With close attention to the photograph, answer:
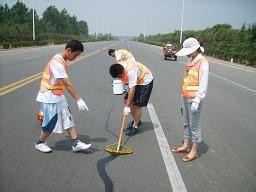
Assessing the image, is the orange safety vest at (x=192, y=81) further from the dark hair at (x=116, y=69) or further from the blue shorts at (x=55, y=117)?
the blue shorts at (x=55, y=117)

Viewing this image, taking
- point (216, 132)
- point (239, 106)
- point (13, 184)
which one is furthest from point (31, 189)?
point (239, 106)

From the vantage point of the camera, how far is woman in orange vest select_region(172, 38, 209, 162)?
502 cm

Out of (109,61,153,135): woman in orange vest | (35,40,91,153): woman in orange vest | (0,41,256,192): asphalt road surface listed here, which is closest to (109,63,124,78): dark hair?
(109,61,153,135): woman in orange vest

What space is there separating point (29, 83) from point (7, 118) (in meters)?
5.02

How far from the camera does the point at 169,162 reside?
5145 millimetres

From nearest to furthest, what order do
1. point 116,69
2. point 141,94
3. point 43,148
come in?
point 43,148
point 116,69
point 141,94

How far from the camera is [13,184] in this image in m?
4.21

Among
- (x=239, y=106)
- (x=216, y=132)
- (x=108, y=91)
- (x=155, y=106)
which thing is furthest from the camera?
A: (x=108, y=91)

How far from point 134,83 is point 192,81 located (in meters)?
1.01

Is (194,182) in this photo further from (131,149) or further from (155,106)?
(155,106)

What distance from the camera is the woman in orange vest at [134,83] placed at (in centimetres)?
566

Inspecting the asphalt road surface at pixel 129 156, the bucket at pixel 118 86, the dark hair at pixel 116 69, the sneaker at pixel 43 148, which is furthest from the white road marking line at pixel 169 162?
the sneaker at pixel 43 148

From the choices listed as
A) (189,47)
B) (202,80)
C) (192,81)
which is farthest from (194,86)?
(189,47)

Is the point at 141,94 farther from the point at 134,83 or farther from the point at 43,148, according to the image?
the point at 43,148
